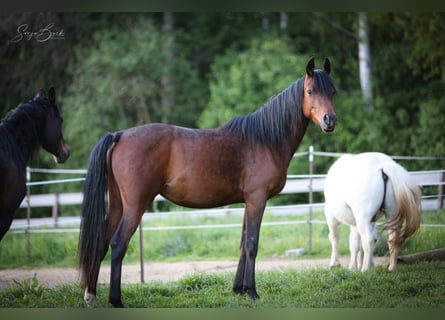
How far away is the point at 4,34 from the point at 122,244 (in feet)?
19.2

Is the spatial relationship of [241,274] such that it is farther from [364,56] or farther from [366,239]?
[364,56]

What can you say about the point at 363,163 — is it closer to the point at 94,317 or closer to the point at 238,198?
the point at 238,198

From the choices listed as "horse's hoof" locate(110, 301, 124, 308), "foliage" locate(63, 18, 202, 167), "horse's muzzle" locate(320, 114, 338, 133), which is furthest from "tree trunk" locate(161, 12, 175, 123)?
"horse's hoof" locate(110, 301, 124, 308)

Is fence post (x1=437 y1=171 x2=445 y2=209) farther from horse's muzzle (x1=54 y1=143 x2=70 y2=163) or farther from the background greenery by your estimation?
horse's muzzle (x1=54 y1=143 x2=70 y2=163)

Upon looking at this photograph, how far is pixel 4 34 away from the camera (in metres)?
8.75

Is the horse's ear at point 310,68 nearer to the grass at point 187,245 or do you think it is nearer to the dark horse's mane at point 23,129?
the dark horse's mane at point 23,129

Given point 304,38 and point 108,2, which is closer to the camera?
point 108,2

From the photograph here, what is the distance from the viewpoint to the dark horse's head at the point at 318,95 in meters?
4.55

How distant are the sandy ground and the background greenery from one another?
120 inches

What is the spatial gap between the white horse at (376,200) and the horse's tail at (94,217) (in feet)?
7.90

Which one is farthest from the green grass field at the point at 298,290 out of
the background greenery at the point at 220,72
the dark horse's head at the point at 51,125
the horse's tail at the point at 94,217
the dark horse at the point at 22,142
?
the background greenery at the point at 220,72

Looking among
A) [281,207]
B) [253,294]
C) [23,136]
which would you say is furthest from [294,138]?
[281,207]

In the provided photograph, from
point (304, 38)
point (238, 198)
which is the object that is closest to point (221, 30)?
point (304, 38)

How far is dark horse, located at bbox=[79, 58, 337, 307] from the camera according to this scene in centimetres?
431
